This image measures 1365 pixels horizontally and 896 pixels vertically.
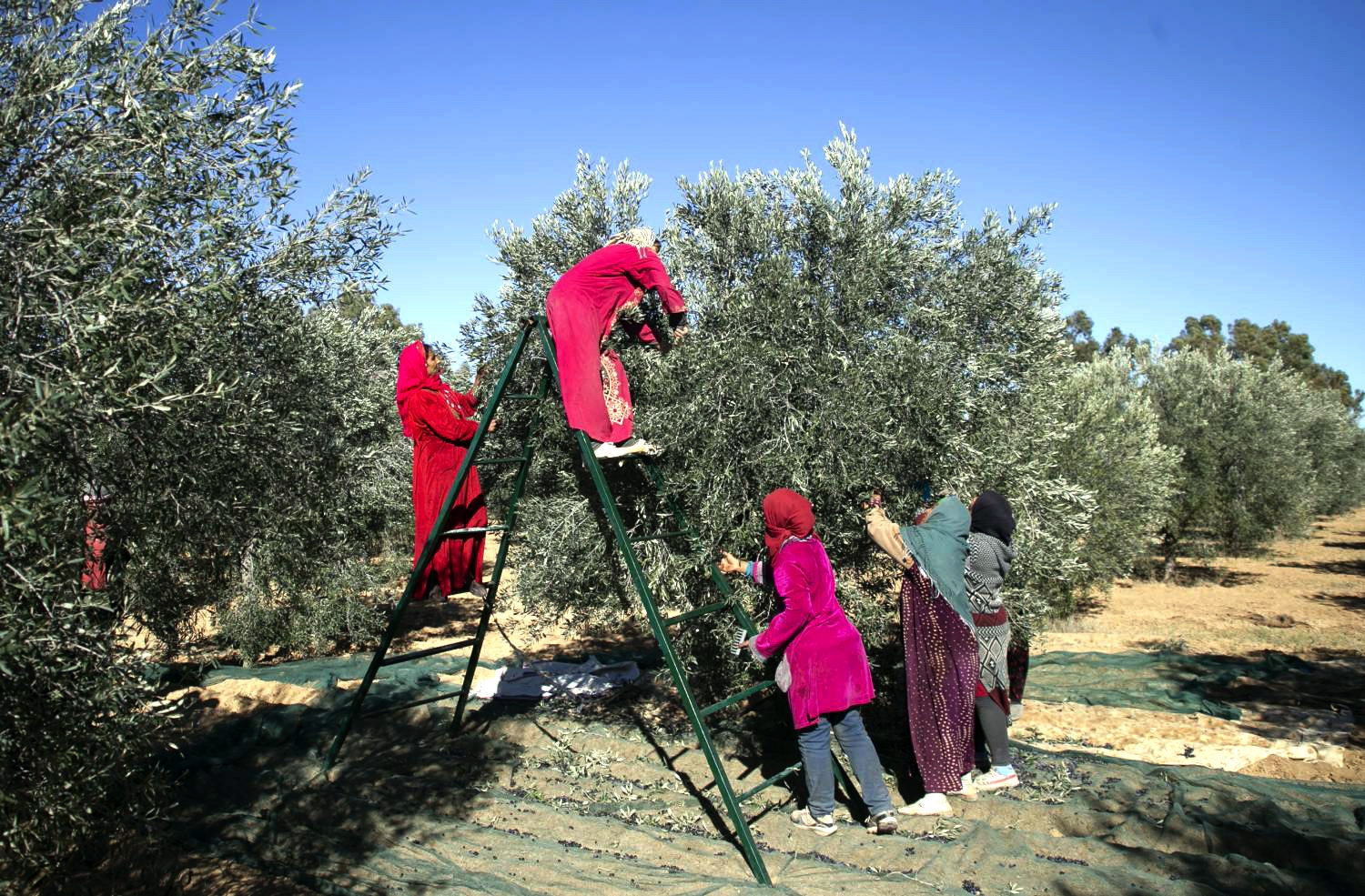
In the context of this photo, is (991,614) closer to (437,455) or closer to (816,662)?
(816,662)

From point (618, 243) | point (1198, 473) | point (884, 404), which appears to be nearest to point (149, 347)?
point (618, 243)

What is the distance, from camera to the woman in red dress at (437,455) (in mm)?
6582

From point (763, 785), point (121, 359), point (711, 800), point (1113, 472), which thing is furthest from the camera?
point (1113, 472)

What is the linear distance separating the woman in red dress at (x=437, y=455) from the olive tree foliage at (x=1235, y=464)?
681 inches

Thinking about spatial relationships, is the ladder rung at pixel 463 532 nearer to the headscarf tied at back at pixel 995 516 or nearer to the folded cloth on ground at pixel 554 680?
the folded cloth on ground at pixel 554 680

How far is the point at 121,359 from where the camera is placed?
354 centimetres

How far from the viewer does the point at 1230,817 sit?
16.5 ft

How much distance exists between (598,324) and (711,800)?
11.1 ft

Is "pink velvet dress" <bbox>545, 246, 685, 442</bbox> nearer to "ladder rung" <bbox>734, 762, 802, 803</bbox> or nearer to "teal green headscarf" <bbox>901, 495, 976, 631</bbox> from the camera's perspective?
"teal green headscarf" <bbox>901, 495, 976, 631</bbox>

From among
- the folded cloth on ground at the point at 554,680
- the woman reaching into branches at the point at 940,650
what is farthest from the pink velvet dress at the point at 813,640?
the folded cloth on ground at the point at 554,680

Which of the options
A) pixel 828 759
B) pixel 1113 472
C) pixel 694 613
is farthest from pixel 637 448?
pixel 1113 472

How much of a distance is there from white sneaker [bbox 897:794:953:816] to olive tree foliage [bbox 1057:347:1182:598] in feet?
30.3

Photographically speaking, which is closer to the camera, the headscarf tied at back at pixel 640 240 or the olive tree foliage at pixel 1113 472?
the headscarf tied at back at pixel 640 240

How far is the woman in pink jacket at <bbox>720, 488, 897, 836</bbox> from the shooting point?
5.24 metres
